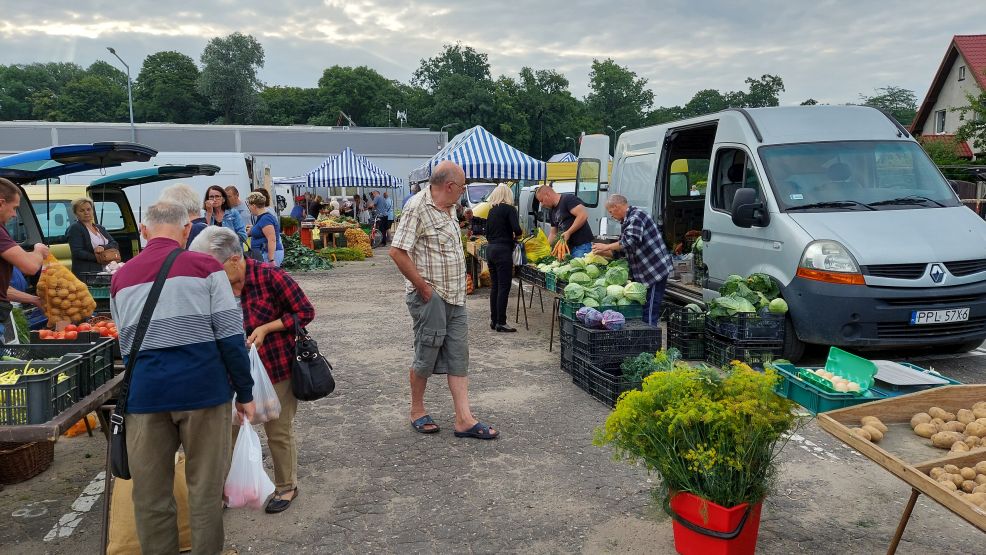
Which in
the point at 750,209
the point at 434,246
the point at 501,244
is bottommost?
the point at 501,244

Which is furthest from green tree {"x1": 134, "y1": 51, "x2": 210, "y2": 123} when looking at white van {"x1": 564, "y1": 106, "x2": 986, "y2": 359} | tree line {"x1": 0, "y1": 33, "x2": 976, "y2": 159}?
white van {"x1": 564, "y1": 106, "x2": 986, "y2": 359}

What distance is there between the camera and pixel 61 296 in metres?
4.78

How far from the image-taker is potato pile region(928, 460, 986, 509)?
243cm

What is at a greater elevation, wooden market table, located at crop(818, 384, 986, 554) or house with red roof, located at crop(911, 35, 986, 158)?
house with red roof, located at crop(911, 35, 986, 158)

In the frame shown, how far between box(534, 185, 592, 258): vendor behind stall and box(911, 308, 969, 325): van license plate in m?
3.67

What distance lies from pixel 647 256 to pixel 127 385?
5.40 metres

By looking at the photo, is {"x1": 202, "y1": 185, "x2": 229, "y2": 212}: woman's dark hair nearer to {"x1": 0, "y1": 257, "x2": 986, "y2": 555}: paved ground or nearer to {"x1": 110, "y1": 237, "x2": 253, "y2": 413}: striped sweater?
{"x1": 0, "y1": 257, "x2": 986, "y2": 555}: paved ground

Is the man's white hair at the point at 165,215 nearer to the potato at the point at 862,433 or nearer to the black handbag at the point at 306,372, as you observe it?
the black handbag at the point at 306,372

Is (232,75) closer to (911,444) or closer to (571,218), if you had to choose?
(571,218)

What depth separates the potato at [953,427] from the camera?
3.03 meters

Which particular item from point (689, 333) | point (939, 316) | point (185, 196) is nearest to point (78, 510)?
point (185, 196)

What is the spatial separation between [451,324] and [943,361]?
5477mm

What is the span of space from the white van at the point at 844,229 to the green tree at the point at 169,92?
79947 millimetres

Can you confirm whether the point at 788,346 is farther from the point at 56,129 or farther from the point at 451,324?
the point at 56,129
